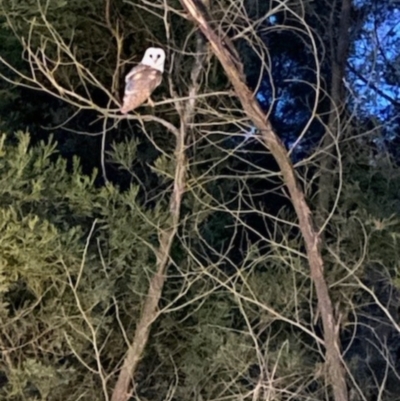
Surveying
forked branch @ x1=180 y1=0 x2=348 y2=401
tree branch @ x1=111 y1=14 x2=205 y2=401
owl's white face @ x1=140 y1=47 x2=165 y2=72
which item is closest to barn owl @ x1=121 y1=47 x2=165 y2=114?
owl's white face @ x1=140 y1=47 x2=165 y2=72

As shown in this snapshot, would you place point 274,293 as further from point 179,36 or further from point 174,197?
point 179,36

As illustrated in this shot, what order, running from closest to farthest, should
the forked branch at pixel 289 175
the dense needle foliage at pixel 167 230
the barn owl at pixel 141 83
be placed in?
the forked branch at pixel 289 175, the barn owl at pixel 141 83, the dense needle foliage at pixel 167 230

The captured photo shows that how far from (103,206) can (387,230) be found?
0.99 meters

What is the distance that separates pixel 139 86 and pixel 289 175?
511 mm

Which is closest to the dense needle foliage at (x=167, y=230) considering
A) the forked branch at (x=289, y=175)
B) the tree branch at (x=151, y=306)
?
the tree branch at (x=151, y=306)

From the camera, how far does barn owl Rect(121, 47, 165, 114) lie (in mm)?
2215

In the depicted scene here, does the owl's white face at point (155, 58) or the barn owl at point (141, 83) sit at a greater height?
the owl's white face at point (155, 58)

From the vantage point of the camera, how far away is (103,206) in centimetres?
254

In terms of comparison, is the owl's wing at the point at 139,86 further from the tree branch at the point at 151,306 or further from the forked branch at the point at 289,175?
the forked branch at the point at 289,175

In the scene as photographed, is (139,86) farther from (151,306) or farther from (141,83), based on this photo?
(151,306)

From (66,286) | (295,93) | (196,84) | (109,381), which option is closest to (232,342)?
(109,381)

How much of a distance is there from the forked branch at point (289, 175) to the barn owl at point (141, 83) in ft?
1.10

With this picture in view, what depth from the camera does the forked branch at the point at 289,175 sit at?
1935 mm

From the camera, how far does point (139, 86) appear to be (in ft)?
7.32
